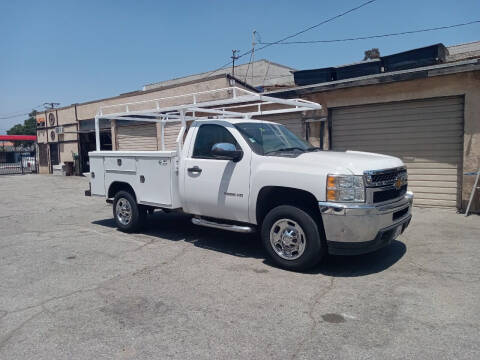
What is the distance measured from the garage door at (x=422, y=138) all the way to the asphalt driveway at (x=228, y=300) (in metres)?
2.40

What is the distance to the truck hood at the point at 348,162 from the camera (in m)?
4.54

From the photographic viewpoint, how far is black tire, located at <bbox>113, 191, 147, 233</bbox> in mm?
7002

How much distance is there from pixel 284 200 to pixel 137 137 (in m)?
14.3

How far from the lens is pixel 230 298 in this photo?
4.15 metres

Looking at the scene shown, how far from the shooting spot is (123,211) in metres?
7.31

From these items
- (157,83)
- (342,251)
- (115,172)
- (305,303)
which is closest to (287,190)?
(342,251)

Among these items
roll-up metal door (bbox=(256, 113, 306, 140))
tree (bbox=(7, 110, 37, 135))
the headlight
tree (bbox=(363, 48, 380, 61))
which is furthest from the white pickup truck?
tree (bbox=(7, 110, 37, 135))

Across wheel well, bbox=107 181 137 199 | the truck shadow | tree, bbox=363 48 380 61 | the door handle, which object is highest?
tree, bbox=363 48 380 61

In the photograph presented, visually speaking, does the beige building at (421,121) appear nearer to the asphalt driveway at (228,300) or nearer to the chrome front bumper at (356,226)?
the asphalt driveway at (228,300)

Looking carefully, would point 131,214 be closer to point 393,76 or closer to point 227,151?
point 227,151

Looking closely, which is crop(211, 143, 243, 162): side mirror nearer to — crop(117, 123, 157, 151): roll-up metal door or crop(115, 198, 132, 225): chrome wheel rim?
crop(115, 198, 132, 225): chrome wheel rim

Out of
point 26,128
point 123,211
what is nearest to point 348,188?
point 123,211

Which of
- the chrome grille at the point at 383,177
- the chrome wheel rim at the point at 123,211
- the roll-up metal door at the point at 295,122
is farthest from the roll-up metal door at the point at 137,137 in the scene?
the chrome grille at the point at 383,177

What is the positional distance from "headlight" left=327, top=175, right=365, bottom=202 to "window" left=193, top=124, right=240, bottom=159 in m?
1.77
